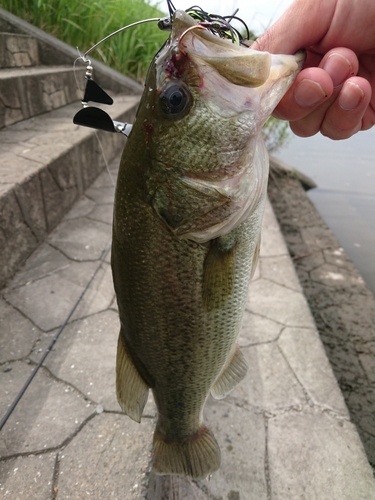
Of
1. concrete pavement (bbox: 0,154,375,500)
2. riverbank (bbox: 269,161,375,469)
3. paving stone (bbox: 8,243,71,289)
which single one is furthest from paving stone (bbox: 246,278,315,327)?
paving stone (bbox: 8,243,71,289)

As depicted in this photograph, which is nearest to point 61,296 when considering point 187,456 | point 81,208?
point 81,208

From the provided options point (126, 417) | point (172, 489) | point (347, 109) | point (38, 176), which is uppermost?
point (347, 109)

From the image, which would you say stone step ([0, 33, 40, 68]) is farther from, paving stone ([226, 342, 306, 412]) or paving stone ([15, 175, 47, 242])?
paving stone ([226, 342, 306, 412])

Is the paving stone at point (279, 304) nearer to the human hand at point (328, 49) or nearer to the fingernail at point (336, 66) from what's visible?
the human hand at point (328, 49)

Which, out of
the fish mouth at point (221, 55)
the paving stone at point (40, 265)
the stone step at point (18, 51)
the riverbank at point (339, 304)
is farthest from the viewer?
the stone step at point (18, 51)

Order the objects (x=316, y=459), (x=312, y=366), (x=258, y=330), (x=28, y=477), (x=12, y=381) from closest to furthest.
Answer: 1. (x=28, y=477)
2. (x=316, y=459)
3. (x=12, y=381)
4. (x=312, y=366)
5. (x=258, y=330)

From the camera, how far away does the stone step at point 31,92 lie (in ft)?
12.7

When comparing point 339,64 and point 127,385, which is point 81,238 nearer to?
point 127,385

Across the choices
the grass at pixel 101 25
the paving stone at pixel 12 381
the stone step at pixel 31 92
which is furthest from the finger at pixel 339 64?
the grass at pixel 101 25

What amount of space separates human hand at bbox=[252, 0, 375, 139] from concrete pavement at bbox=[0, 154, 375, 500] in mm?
1578

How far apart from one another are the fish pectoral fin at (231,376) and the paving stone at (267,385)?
0.68 metres

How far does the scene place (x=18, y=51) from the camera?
4.91m

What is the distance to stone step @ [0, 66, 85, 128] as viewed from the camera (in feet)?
12.7

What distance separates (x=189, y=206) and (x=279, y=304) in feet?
6.95
